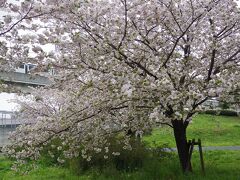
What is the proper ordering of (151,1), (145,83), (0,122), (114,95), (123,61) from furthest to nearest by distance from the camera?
(0,122)
(151,1)
(123,61)
(114,95)
(145,83)

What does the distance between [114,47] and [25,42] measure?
1724mm

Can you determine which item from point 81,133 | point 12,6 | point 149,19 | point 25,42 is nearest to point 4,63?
point 25,42

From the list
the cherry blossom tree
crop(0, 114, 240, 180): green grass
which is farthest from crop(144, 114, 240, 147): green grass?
the cherry blossom tree

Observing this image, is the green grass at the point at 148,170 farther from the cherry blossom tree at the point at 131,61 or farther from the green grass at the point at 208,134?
the green grass at the point at 208,134

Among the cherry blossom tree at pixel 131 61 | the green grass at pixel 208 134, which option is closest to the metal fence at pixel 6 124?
the green grass at pixel 208 134

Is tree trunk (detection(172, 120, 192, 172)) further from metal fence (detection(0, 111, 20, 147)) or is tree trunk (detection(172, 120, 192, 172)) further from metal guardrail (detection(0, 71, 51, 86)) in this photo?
metal fence (detection(0, 111, 20, 147))

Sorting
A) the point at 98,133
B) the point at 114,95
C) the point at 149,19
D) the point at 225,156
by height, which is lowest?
the point at 225,156

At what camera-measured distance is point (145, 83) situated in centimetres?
614

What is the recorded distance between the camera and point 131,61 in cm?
757

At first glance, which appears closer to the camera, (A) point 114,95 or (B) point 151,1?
Result: (A) point 114,95

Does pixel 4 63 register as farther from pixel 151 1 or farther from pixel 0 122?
pixel 0 122

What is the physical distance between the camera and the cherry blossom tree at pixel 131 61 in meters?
6.73

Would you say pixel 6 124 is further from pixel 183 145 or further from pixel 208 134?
pixel 183 145

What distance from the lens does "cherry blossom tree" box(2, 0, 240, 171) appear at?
6.73 meters
